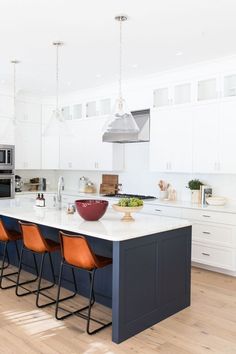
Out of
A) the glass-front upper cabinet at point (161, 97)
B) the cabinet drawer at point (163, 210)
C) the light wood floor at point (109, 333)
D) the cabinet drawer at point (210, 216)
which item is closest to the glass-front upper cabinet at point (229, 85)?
the glass-front upper cabinet at point (161, 97)

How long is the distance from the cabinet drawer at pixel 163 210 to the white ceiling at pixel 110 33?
2100 mm

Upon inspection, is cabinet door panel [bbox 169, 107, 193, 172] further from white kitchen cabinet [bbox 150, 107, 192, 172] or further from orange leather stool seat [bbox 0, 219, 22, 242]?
orange leather stool seat [bbox 0, 219, 22, 242]

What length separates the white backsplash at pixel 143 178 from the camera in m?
5.11

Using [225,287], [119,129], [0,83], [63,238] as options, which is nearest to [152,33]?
[119,129]

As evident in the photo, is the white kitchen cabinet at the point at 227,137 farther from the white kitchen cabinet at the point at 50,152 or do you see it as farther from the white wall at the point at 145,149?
the white kitchen cabinet at the point at 50,152

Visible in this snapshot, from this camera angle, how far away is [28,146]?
7086mm

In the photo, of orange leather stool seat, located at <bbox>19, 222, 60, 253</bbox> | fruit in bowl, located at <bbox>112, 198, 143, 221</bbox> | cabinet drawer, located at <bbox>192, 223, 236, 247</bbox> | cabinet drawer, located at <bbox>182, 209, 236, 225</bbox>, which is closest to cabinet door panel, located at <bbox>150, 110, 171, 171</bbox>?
cabinet drawer, located at <bbox>182, 209, 236, 225</bbox>

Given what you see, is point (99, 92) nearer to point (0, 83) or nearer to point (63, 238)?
point (0, 83)

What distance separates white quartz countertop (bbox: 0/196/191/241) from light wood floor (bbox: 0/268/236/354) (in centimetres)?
86

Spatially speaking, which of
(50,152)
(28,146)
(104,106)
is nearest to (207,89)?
(104,106)

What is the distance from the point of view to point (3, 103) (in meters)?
6.47

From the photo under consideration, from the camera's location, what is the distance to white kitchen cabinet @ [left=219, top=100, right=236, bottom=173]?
4605mm

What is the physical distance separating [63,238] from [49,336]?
0.82 meters

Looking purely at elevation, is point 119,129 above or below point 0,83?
below
